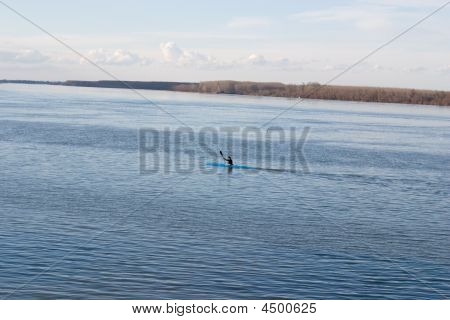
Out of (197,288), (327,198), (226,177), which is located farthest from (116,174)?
(197,288)

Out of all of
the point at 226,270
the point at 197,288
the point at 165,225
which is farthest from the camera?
the point at 165,225

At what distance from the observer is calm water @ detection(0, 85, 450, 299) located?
20312mm

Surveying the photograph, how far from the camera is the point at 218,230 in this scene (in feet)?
87.9

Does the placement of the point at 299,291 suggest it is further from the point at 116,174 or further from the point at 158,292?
the point at 116,174

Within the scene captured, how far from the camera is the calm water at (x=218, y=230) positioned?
20.3 m
